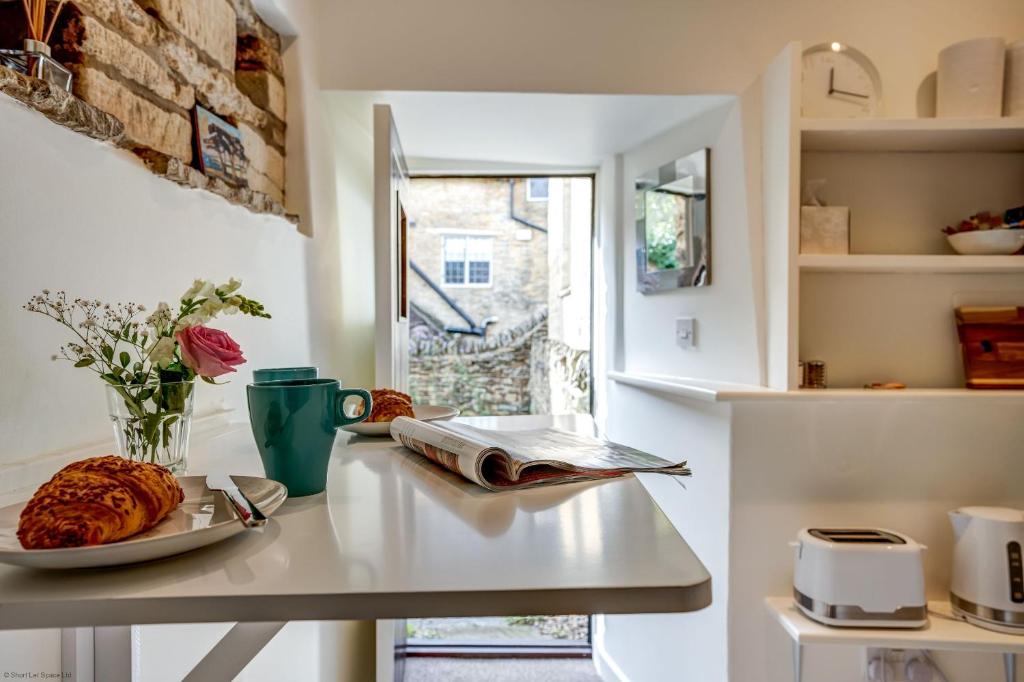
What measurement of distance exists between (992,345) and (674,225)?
1.02 meters

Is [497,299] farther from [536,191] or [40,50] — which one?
[40,50]

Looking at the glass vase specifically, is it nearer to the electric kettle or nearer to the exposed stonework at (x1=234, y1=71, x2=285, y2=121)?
the exposed stonework at (x1=234, y1=71, x2=285, y2=121)

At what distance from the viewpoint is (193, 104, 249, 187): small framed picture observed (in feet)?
3.72

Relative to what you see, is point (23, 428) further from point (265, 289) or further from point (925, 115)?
point (925, 115)

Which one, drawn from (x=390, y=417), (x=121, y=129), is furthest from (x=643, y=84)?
(x=121, y=129)

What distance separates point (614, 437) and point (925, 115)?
1544 mm

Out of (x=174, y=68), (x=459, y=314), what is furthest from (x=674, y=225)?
(x=459, y=314)

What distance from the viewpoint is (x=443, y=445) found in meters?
0.78

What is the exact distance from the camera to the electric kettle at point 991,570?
162 cm

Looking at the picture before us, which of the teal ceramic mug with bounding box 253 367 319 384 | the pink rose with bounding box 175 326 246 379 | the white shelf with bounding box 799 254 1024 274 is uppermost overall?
the white shelf with bounding box 799 254 1024 274

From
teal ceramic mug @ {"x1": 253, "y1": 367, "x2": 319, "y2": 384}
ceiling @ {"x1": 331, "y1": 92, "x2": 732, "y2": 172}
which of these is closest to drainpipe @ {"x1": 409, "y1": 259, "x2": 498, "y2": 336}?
ceiling @ {"x1": 331, "y1": 92, "x2": 732, "y2": 172}

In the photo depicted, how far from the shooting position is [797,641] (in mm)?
1642

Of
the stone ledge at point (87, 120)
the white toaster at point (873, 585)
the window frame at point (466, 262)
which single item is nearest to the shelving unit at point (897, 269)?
the white toaster at point (873, 585)

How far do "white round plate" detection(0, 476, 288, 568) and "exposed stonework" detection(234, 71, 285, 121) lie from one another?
113cm
